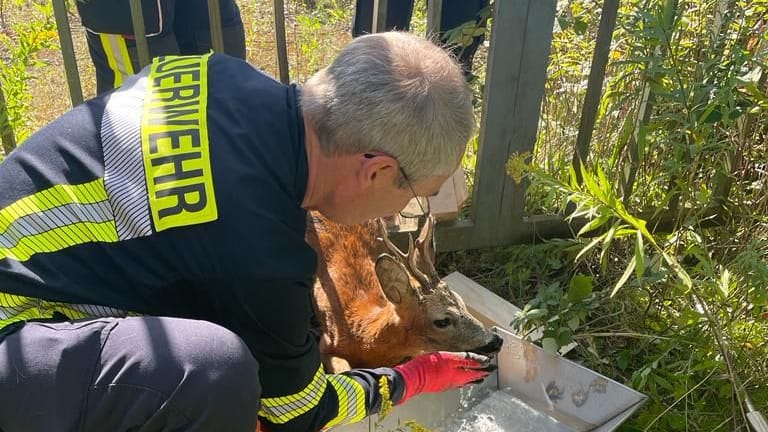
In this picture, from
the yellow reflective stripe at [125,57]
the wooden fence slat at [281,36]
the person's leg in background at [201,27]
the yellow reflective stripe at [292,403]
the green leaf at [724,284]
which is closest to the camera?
the yellow reflective stripe at [292,403]

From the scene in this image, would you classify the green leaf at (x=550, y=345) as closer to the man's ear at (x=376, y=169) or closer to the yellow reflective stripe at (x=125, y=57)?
the man's ear at (x=376, y=169)

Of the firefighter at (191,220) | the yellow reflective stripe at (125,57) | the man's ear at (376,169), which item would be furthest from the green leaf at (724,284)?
the yellow reflective stripe at (125,57)

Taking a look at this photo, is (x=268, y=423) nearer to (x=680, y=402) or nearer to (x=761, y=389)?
(x=680, y=402)

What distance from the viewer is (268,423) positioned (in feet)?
7.18

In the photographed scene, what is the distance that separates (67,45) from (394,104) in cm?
168

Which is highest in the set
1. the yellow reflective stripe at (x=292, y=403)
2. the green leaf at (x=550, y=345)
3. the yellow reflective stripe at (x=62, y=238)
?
the yellow reflective stripe at (x=62, y=238)

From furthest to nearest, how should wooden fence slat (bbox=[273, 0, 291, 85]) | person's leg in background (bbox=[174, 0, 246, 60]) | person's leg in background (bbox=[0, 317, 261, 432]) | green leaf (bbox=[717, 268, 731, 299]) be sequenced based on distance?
person's leg in background (bbox=[174, 0, 246, 60]) → wooden fence slat (bbox=[273, 0, 291, 85]) → green leaf (bbox=[717, 268, 731, 299]) → person's leg in background (bbox=[0, 317, 261, 432])

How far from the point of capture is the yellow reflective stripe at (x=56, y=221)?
184 centimetres

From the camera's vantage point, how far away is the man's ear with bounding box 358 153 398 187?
6.21ft

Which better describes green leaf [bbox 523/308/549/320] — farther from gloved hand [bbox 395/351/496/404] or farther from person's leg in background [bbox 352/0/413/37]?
person's leg in background [bbox 352/0/413/37]

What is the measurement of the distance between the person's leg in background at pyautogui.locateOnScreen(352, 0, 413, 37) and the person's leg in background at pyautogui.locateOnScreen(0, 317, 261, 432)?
2821mm

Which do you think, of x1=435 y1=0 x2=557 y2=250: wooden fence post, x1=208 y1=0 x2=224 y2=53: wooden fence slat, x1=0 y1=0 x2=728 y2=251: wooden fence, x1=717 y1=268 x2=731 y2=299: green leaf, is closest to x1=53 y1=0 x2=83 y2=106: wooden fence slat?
x1=0 y1=0 x2=728 y2=251: wooden fence

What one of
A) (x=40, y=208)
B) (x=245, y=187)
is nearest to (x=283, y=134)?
(x=245, y=187)

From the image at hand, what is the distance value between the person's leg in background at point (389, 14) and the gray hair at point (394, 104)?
2382 millimetres
